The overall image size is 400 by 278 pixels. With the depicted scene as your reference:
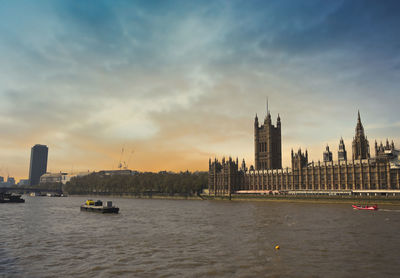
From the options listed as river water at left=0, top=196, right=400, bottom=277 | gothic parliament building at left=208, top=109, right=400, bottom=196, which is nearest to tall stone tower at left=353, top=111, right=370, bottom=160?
gothic parliament building at left=208, top=109, right=400, bottom=196

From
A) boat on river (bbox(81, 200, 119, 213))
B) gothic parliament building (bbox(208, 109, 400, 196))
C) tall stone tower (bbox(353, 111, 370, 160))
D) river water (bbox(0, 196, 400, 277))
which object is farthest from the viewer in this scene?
tall stone tower (bbox(353, 111, 370, 160))

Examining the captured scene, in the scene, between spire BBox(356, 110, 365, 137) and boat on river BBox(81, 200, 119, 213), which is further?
spire BBox(356, 110, 365, 137)

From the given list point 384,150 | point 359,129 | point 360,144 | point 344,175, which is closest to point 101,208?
point 344,175

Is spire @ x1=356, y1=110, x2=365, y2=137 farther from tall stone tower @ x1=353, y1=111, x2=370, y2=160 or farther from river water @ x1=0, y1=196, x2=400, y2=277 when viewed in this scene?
river water @ x1=0, y1=196, x2=400, y2=277

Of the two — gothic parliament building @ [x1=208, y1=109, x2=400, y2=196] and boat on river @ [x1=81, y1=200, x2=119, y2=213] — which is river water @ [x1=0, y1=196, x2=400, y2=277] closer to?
boat on river @ [x1=81, y1=200, x2=119, y2=213]

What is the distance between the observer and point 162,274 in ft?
93.9

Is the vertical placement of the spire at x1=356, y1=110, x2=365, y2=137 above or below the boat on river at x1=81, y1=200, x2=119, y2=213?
above

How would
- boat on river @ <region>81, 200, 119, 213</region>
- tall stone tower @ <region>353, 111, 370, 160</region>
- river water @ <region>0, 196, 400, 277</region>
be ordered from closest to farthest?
river water @ <region>0, 196, 400, 277</region> → boat on river @ <region>81, 200, 119, 213</region> → tall stone tower @ <region>353, 111, 370, 160</region>

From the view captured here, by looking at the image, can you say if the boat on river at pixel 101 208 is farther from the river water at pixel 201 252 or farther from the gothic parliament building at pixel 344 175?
the gothic parliament building at pixel 344 175

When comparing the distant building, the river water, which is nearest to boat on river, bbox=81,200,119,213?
the river water

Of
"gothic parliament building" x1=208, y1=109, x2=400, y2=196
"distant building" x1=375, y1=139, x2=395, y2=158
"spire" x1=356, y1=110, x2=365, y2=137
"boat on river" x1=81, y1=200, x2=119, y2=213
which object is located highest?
"spire" x1=356, y1=110, x2=365, y2=137

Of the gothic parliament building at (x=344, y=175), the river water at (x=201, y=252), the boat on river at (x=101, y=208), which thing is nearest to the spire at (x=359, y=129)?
the gothic parliament building at (x=344, y=175)

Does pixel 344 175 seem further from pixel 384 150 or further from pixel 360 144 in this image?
pixel 360 144

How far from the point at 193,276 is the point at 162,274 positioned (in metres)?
2.72
